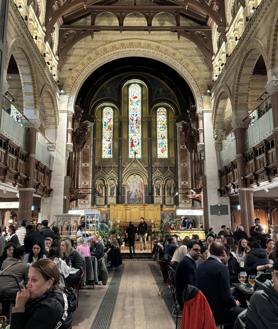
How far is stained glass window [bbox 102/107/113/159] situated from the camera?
28828mm

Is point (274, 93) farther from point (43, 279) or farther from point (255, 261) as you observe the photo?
point (43, 279)

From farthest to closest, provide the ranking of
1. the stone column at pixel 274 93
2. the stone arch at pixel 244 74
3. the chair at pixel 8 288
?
the stone arch at pixel 244 74, the stone column at pixel 274 93, the chair at pixel 8 288

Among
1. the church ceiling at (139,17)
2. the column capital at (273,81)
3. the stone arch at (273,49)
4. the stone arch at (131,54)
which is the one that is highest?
the church ceiling at (139,17)

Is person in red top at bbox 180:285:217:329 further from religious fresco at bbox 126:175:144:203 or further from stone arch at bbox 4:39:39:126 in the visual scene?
religious fresco at bbox 126:175:144:203

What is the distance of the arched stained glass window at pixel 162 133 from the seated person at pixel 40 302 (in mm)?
26769

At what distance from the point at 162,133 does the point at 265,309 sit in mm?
27341

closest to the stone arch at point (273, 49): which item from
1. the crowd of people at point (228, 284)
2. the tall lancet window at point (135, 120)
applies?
the crowd of people at point (228, 284)

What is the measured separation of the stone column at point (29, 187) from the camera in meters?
14.2

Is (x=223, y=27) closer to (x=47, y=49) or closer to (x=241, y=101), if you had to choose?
(x=241, y=101)

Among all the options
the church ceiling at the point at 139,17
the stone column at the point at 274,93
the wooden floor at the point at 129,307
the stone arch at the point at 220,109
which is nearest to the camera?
the wooden floor at the point at 129,307

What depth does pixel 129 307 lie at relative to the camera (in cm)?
678

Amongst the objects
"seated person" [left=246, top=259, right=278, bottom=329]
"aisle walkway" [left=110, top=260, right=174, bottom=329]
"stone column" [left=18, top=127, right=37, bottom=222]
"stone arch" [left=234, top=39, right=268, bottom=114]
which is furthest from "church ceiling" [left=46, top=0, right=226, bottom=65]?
"seated person" [left=246, top=259, right=278, bottom=329]

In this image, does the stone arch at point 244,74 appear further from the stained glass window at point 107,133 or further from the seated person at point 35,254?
the stained glass window at point 107,133

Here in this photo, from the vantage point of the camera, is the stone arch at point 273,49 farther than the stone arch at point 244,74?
No
